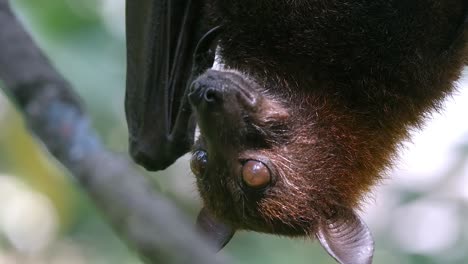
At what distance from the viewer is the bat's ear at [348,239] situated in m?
3.20

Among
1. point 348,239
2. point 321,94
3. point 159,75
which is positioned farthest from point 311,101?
point 159,75

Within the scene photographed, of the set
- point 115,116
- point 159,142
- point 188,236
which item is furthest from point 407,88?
point 115,116

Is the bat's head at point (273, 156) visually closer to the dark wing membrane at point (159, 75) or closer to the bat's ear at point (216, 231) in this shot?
the bat's ear at point (216, 231)

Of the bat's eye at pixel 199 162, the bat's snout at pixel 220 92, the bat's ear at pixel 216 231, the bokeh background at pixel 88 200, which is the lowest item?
the bokeh background at pixel 88 200

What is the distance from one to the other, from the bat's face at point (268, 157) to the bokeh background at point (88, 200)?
106cm

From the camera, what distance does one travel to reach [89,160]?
3494mm

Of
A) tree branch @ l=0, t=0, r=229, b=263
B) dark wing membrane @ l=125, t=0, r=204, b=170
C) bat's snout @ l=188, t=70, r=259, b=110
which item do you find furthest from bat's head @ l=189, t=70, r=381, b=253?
dark wing membrane @ l=125, t=0, r=204, b=170

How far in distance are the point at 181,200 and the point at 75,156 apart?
2.75 metres

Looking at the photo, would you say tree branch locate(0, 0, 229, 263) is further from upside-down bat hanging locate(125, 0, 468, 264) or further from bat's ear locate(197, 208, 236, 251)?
upside-down bat hanging locate(125, 0, 468, 264)

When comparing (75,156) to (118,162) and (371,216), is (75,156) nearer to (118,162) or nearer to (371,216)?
(118,162)

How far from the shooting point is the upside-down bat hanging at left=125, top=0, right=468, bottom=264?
3412mm

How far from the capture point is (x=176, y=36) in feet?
13.9

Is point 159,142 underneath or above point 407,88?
underneath

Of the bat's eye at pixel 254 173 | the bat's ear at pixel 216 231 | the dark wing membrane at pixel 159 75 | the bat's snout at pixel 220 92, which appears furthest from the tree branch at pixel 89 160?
the dark wing membrane at pixel 159 75
